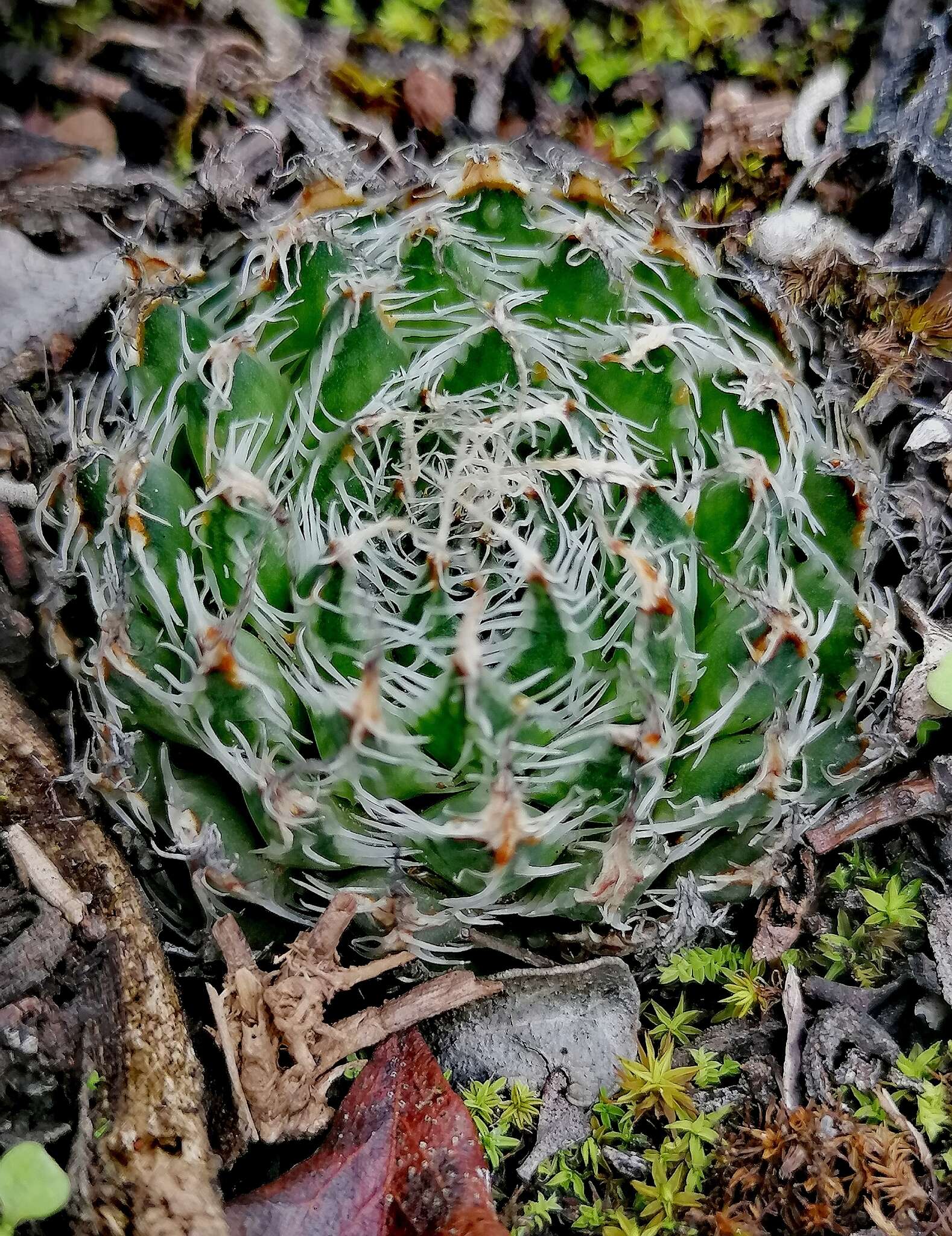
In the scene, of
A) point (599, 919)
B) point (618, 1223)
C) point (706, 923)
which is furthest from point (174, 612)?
point (618, 1223)

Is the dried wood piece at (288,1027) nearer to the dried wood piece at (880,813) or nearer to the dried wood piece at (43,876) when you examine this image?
the dried wood piece at (43,876)

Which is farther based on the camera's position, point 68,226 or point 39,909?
point 68,226

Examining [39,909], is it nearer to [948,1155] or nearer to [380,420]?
[380,420]

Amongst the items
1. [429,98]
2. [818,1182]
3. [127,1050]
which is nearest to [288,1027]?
[127,1050]

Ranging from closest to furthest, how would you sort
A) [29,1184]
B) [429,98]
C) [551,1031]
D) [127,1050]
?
[29,1184]
[127,1050]
[551,1031]
[429,98]

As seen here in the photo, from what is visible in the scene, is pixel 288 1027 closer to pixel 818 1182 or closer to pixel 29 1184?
pixel 29 1184

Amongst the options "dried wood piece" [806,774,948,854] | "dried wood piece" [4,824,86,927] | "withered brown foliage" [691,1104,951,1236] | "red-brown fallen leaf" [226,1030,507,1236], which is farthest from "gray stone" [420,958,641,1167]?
"dried wood piece" [4,824,86,927]

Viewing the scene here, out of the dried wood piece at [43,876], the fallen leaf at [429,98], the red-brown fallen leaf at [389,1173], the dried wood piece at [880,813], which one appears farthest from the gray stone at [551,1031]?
the fallen leaf at [429,98]
